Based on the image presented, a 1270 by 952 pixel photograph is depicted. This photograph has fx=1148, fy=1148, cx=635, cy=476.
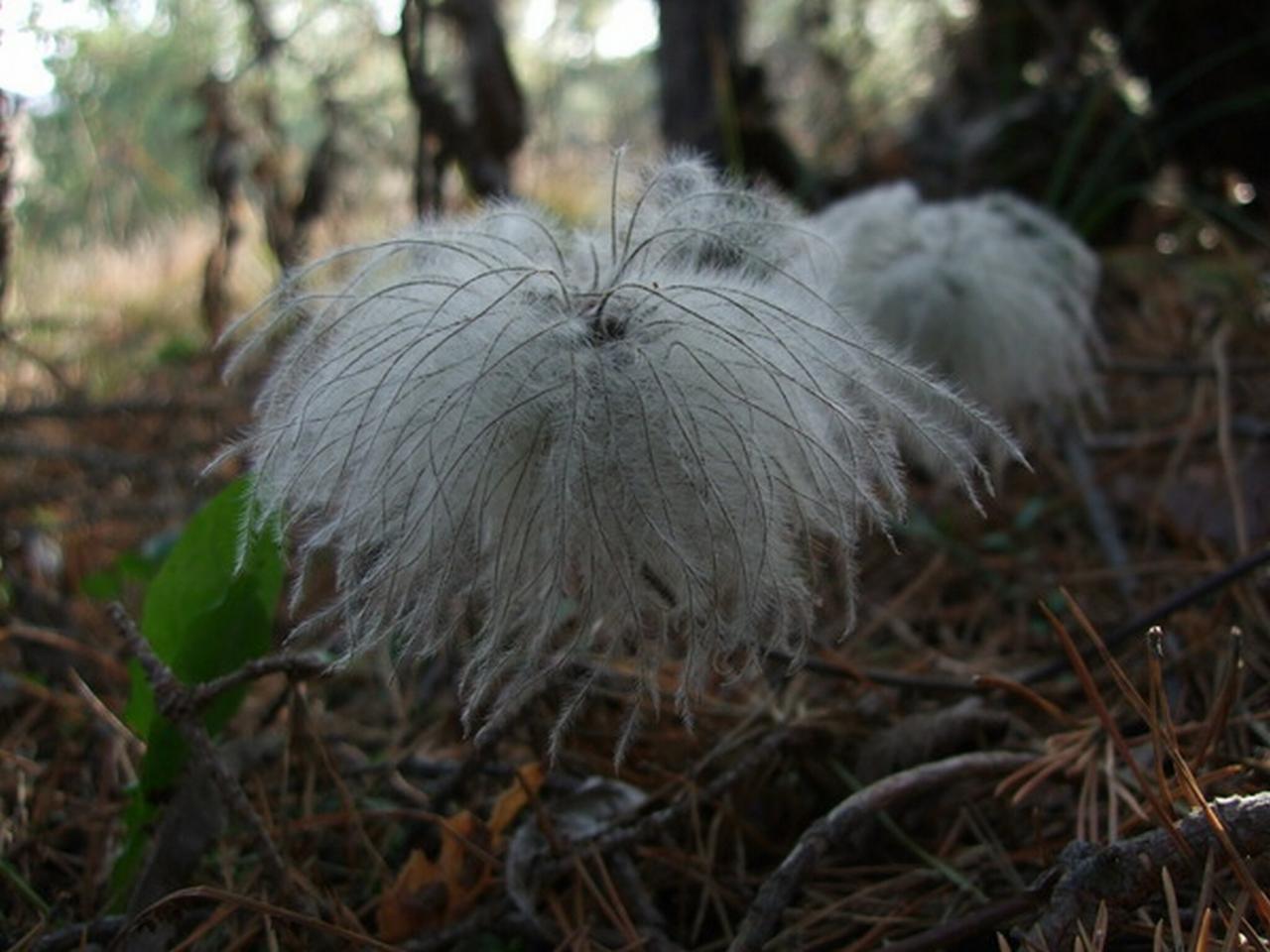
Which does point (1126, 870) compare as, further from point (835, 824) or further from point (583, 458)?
point (583, 458)

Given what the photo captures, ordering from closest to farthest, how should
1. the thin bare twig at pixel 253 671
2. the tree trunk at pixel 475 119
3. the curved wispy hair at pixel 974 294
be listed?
the thin bare twig at pixel 253 671, the curved wispy hair at pixel 974 294, the tree trunk at pixel 475 119

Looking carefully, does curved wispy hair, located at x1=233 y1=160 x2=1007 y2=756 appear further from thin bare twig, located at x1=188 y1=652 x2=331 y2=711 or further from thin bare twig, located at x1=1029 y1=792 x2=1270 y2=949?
thin bare twig, located at x1=1029 y1=792 x2=1270 y2=949

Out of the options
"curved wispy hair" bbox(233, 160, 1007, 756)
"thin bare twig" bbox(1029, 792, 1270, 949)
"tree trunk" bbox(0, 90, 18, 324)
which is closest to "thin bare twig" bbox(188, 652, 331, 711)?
"curved wispy hair" bbox(233, 160, 1007, 756)

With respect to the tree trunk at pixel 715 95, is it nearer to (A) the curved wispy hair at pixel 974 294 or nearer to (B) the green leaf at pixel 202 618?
(A) the curved wispy hair at pixel 974 294

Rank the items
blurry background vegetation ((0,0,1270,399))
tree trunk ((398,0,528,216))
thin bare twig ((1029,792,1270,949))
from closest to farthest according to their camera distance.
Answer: thin bare twig ((1029,792,1270,949)) < tree trunk ((398,0,528,216)) < blurry background vegetation ((0,0,1270,399))

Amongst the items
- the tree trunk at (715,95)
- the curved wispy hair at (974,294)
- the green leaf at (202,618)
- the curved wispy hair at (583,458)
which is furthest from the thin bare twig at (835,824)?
the tree trunk at (715,95)

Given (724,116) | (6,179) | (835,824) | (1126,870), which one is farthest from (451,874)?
(724,116)

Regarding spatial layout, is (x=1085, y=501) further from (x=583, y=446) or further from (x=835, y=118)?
(x=835, y=118)
